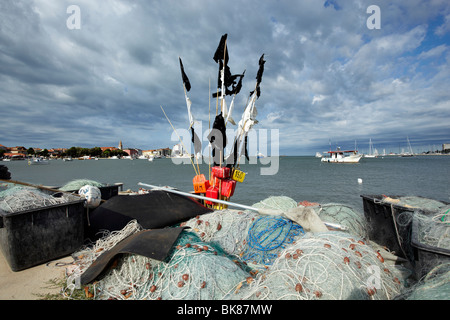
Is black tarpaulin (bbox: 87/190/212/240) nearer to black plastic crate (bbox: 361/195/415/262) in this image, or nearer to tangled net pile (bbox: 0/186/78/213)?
tangled net pile (bbox: 0/186/78/213)

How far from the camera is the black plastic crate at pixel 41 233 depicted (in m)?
3.47

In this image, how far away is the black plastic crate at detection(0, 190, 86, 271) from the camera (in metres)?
3.47

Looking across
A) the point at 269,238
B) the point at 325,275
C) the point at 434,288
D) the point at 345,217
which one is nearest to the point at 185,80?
the point at 269,238

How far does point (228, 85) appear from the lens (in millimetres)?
6949

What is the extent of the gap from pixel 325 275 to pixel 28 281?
13.5 feet

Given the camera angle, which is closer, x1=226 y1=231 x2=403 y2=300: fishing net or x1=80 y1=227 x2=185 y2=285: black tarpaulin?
x1=226 y1=231 x2=403 y2=300: fishing net

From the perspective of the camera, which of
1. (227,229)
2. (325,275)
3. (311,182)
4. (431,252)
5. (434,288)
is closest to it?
(434,288)

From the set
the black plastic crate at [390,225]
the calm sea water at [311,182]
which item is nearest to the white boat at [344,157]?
the calm sea water at [311,182]

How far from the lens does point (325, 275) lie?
2.21 meters

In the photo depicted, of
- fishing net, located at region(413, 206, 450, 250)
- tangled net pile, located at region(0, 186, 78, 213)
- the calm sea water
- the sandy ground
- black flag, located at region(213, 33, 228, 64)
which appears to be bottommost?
the calm sea water

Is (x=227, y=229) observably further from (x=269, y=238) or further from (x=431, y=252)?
(x=431, y=252)

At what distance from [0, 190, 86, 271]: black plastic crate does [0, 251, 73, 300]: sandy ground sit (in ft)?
0.47

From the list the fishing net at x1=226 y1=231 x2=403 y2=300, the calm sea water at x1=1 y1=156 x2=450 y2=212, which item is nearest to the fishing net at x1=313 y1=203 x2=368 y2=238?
the fishing net at x1=226 y1=231 x2=403 y2=300
